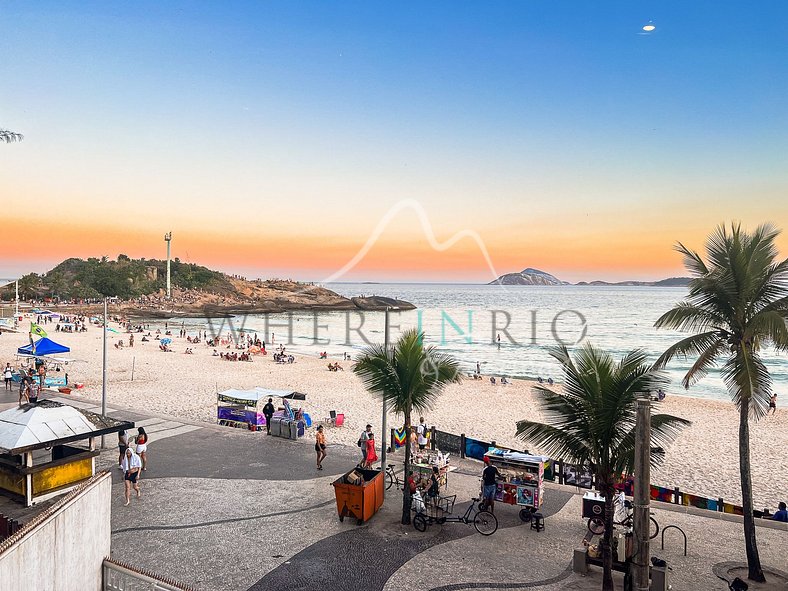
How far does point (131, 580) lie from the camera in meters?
5.92

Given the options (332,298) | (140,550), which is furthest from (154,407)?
(332,298)

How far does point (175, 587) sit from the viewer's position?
5465 millimetres

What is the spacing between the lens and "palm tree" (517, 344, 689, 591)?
8.55 meters

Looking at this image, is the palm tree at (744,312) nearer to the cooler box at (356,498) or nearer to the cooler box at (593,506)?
the cooler box at (593,506)

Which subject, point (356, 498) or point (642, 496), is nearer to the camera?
point (642, 496)

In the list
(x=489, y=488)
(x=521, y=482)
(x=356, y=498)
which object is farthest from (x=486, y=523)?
(x=356, y=498)

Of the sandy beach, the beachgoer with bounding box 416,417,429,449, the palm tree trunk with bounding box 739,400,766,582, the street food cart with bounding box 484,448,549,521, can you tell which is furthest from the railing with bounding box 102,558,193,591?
the sandy beach

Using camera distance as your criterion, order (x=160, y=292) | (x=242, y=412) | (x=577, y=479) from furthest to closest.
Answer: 1. (x=160, y=292)
2. (x=242, y=412)
3. (x=577, y=479)

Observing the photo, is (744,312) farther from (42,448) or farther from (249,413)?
(249,413)

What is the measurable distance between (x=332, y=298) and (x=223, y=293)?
1471 inches

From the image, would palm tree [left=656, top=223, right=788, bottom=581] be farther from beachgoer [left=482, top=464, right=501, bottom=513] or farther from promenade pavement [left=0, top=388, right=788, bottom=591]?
beachgoer [left=482, top=464, right=501, bottom=513]

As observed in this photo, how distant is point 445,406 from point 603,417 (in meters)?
20.7

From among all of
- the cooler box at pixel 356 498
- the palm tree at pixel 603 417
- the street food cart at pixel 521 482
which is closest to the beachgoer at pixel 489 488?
the street food cart at pixel 521 482

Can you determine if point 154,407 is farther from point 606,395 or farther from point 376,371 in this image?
point 606,395
